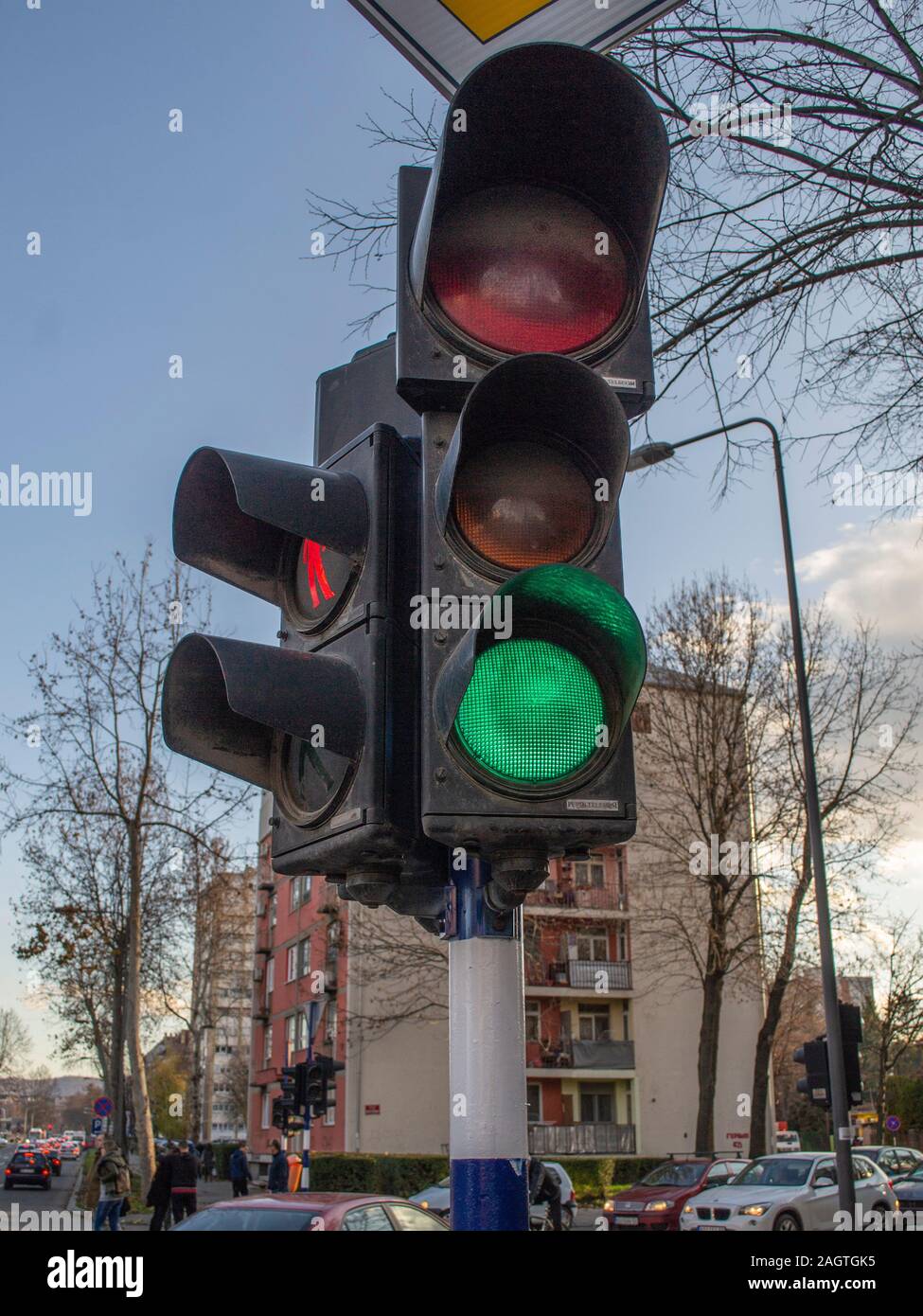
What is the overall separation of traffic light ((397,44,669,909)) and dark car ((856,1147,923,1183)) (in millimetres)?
27019

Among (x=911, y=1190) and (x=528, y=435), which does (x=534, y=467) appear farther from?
(x=911, y=1190)

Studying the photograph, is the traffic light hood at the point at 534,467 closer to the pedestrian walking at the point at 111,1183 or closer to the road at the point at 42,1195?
the pedestrian walking at the point at 111,1183

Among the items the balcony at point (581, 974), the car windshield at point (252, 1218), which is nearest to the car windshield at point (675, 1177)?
the car windshield at point (252, 1218)

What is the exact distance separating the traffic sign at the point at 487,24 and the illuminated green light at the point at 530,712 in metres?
1.08

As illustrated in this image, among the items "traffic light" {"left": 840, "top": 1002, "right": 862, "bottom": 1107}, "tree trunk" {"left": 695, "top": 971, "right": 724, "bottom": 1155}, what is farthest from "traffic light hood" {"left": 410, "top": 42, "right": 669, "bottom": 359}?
"tree trunk" {"left": 695, "top": 971, "right": 724, "bottom": 1155}

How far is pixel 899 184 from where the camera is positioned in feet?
20.3

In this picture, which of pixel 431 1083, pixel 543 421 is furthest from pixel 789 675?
pixel 543 421

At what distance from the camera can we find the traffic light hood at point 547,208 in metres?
2.24

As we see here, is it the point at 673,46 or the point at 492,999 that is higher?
the point at 673,46

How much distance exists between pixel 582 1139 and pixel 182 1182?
873 inches

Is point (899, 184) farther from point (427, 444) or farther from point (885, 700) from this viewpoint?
point (885, 700)

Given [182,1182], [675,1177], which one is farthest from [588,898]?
[182,1182]

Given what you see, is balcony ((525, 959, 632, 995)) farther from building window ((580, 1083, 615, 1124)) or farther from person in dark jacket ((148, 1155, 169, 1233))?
person in dark jacket ((148, 1155, 169, 1233))
